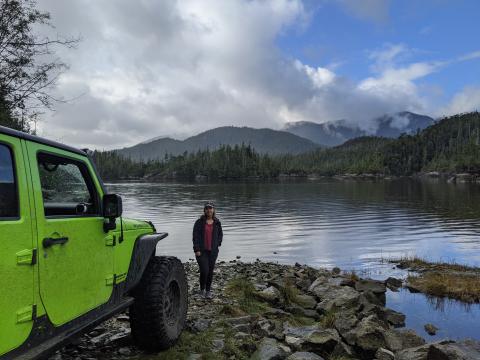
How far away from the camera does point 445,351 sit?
826cm

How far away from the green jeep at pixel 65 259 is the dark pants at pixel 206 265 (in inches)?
174

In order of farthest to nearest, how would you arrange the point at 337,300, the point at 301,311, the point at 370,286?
the point at 370,286, the point at 337,300, the point at 301,311

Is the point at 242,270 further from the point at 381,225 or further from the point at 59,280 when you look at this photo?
the point at 381,225

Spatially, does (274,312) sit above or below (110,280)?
below

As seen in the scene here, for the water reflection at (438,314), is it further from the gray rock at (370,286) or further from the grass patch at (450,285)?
the gray rock at (370,286)

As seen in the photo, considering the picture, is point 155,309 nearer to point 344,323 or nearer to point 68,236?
point 68,236

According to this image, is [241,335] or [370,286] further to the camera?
[370,286]

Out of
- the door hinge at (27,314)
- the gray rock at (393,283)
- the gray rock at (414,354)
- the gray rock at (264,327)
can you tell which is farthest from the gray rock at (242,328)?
the gray rock at (393,283)

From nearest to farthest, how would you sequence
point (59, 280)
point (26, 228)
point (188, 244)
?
point (26, 228) < point (59, 280) < point (188, 244)

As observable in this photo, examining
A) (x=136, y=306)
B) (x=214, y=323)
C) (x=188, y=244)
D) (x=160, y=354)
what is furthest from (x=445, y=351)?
(x=188, y=244)

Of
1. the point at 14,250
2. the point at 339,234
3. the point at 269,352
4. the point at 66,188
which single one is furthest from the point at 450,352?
the point at 339,234

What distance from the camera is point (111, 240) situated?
19.4ft

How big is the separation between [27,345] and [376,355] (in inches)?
279

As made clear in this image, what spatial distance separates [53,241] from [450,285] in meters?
17.7
